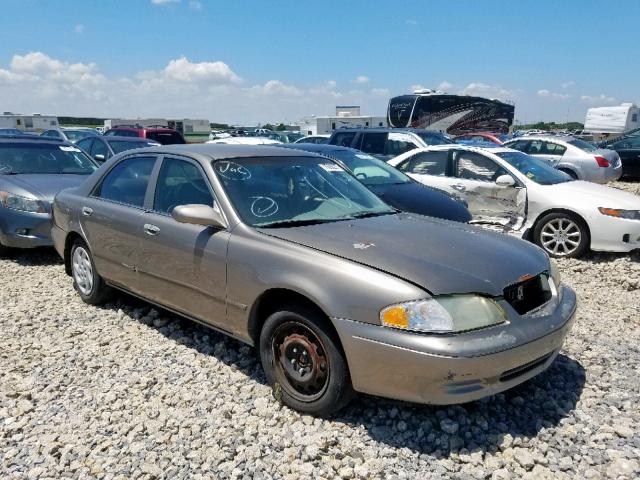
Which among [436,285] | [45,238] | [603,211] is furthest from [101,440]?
[603,211]

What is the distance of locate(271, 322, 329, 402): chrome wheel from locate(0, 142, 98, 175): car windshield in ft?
18.7

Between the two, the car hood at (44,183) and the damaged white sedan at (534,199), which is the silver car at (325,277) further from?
the damaged white sedan at (534,199)

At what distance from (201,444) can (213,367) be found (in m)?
0.91

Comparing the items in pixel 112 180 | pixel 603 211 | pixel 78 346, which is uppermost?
pixel 112 180

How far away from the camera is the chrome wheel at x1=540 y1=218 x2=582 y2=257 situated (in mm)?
6957

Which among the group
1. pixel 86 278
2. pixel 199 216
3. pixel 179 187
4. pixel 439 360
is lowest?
pixel 86 278

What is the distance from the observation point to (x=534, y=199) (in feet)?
24.0

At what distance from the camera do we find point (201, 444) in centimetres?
289

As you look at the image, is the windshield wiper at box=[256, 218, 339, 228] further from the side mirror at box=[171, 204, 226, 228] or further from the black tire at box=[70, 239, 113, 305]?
the black tire at box=[70, 239, 113, 305]

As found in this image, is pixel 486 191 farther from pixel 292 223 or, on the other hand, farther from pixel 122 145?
pixel 122 145

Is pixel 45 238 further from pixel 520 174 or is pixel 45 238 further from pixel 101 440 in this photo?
pixel 520 174

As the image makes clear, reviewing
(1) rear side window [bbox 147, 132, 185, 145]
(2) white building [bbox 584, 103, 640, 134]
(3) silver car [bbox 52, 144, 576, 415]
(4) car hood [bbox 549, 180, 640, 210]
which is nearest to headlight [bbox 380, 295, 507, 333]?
(3) silver car [bbox 52, 144, 576, 415]

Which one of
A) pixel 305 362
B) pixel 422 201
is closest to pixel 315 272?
pixel 305 362

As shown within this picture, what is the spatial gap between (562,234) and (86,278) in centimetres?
581
